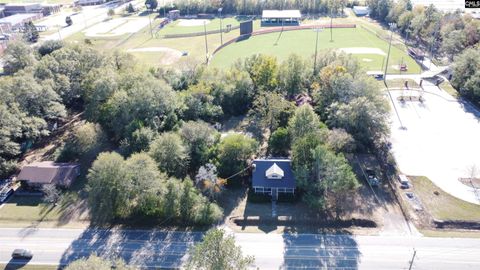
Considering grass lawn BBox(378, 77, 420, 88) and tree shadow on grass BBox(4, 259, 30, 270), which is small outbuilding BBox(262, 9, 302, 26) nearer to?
grass lawn BBox(378, 77, 420, 88)

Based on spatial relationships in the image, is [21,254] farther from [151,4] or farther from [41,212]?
[151,4]

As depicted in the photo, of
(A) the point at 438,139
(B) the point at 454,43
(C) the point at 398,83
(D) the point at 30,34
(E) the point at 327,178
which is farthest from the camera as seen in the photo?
(D) the point at 30,34

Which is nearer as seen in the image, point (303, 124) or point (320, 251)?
point (320, 251)

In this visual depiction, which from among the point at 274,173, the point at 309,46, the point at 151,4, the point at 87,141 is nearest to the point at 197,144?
the point at 274,173

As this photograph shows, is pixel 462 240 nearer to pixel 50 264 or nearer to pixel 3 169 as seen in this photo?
pixel 50 264

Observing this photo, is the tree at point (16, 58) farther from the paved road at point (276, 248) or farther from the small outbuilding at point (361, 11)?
the small outbuilding at point (361, 11)

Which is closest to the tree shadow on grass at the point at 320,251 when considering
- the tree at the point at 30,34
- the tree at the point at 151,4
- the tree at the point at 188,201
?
the tree at the point at 188,201
